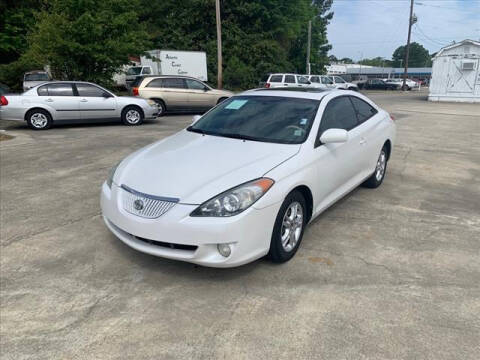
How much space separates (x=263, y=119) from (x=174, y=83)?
11.6 metres

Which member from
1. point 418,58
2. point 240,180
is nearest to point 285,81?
point 240,180

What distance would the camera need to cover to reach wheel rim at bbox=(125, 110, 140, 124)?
40.2 ft

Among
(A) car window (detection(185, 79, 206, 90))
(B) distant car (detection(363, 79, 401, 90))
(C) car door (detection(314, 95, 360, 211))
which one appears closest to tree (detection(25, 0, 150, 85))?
(A) car window (detection(185, 79, 206, 90))

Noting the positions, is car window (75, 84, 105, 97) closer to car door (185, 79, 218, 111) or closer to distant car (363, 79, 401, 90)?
car door (185, 79, 218, 111)

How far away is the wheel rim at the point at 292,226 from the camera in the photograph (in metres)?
3.51

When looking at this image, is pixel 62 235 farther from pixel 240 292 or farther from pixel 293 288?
Answer: pixel 293 288

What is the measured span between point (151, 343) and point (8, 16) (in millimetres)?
28877

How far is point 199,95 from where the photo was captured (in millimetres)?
15508

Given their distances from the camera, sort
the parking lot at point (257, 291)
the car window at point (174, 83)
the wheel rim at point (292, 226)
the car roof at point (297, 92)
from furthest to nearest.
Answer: the car window at point (174, 83) → the car roof at point (297, 92) → the wheel rim at point (292, 226) → the parking lot at point (257, 291)

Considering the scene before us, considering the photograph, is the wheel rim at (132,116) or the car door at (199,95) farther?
the car door at (199,95)

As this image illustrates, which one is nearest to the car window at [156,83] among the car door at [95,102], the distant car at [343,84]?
the car door at [95,102]

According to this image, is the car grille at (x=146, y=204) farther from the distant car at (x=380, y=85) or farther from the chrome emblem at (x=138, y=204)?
the distant car at (x=380, y=85)

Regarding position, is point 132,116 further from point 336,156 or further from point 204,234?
Result: point 204,234

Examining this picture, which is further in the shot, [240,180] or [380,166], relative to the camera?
[380,166]
